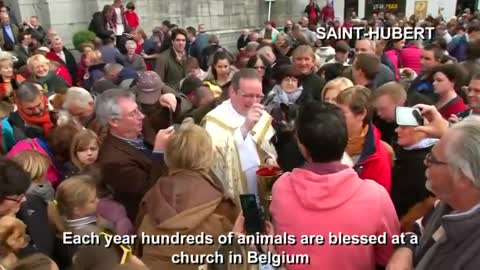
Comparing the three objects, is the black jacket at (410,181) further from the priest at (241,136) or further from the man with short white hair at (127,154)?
the man with short white hair at (127,154)

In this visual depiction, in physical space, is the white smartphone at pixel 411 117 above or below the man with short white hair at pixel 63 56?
above

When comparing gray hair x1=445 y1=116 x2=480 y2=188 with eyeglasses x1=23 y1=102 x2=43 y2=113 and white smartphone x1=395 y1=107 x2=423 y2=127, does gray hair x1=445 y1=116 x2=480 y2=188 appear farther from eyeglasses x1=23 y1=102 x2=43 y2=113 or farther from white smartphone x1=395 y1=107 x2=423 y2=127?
eyeglasses x1=23 y1=102 x2=43 y2=113

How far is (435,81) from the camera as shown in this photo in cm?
455

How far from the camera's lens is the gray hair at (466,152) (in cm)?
178

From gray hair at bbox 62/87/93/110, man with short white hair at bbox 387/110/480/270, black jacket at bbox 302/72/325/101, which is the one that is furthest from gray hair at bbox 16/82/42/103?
man with short white hair at bbox 387/110/480/270

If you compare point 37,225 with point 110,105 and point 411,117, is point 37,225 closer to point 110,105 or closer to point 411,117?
point 110,105

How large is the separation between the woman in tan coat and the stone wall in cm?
1038

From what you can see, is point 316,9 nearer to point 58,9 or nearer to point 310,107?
point 58,9

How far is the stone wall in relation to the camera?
39.1ft

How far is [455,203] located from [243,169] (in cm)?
180

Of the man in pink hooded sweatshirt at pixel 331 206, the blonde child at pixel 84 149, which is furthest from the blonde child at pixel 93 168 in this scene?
the man in pink hooded sweatshirt at pixel 331 206

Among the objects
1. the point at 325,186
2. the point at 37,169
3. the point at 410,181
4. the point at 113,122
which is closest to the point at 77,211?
the point at 37,169

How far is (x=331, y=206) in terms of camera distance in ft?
7.04

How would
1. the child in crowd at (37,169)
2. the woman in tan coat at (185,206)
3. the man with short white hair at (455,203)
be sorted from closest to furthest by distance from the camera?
the man with short white hair at (455,203), the woman in tan coat at (185,206), the child in crowd at (37,169)
